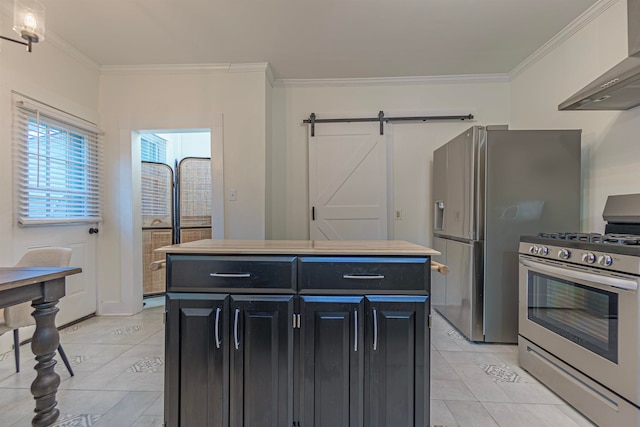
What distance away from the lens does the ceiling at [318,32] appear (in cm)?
226

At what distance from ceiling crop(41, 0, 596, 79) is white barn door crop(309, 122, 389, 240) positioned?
708 millimetres

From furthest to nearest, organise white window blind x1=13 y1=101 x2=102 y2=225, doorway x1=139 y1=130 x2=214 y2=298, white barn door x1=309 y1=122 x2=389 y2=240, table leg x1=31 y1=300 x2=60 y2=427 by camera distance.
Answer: doorway x1=139 y1=130 x2=214 y2=298 < white barn door x1=309 y1=122 x2=389 y2=240 < white window blind x1=13 y1=101 x2=102 y2=225 < table leg x1=31 y1=300 x2=60 y2=427

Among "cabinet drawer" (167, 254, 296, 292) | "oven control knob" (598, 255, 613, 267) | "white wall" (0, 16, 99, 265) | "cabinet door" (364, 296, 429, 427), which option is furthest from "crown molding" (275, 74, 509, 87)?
"cabinet door" (364, 296, 429, 427)

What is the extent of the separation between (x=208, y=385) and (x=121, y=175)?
107 inches

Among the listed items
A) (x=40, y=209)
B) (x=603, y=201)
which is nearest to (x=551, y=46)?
(x=603, y=201)

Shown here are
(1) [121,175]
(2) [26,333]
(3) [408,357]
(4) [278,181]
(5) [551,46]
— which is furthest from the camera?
(4) [278,181]

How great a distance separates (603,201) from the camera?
2260 millimetres

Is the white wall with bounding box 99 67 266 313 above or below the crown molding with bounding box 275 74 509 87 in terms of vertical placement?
below

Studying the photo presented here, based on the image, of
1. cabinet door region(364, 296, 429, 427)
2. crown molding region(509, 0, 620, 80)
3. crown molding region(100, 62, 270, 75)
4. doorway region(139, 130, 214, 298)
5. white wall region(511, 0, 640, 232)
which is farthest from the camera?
doorway region(139, 130, 214, 298)

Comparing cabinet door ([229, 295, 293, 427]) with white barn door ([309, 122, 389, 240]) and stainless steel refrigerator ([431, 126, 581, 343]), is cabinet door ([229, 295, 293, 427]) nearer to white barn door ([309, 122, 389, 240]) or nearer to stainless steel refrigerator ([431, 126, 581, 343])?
stainless steel refrigerator ([431, 126, 581, 343])

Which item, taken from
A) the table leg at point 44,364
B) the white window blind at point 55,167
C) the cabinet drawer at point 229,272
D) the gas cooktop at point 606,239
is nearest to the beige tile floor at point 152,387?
the table leg at point 44,364

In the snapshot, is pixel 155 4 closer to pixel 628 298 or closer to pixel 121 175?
pixel 121 175

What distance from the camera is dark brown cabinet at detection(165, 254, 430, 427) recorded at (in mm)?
1352

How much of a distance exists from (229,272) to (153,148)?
343 centimetres
